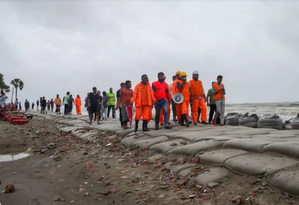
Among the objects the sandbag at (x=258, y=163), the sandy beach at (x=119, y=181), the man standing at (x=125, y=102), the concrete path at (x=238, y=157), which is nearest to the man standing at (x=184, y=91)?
the man standing at (x=125, y=102)

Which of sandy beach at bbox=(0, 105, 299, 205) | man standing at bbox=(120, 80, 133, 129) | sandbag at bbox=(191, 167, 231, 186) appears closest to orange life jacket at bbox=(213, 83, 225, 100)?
man standing at bbox=(120, 80, 133, 129)

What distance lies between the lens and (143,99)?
6707 millimetres

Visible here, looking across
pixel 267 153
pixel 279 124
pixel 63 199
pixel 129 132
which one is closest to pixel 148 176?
pixel 63 199

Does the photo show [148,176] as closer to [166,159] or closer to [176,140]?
[166,159]

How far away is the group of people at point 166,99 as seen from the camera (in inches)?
265

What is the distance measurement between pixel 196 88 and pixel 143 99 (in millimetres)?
1789

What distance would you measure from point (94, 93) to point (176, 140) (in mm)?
6030

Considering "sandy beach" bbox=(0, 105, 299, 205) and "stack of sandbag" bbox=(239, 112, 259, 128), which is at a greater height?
"stack of sandbag" bbox=(239, 112, 259, 128)

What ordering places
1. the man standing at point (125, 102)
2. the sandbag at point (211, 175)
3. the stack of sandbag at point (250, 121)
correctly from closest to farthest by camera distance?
the sandbag at point (211, 175) → the man standing at point (125, 102) → the stack of sandbag at point (250, 121)

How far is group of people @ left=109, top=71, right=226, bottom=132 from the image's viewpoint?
674cm

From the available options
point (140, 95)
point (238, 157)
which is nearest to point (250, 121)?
point (140, 95)

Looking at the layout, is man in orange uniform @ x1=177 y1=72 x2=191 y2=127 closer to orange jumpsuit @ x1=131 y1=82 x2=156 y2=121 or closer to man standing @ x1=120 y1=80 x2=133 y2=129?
orange jumpsuit @ x1=131 y1=82 x2=156 y2=121

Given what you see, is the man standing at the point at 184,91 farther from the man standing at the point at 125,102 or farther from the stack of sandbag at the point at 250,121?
the stack of sandbag at the point at 250,121

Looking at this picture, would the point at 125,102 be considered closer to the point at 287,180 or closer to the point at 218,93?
the point at 218,93
